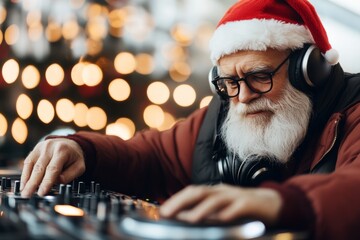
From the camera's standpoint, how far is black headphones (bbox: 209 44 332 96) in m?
1.07

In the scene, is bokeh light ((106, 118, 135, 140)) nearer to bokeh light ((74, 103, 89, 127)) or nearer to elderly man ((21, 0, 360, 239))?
bokeh light ((74, 103, 89, 127))

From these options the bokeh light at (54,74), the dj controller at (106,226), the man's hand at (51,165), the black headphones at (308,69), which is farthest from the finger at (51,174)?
the bokeh light at (54,74)

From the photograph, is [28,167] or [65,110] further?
[65,110]

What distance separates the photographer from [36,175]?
98cm

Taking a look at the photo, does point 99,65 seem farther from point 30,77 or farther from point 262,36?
point 262,36

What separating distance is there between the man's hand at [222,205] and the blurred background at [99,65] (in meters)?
3.31

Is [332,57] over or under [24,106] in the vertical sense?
over

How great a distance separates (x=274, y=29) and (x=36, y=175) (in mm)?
613

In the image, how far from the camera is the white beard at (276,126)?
3.76ft

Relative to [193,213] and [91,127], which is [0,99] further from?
[193,213]

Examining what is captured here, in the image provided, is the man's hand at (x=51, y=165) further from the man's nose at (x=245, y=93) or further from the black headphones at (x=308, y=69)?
the black headphones at (x=308, y=69)

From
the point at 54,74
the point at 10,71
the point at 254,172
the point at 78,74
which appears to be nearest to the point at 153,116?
the point at 78,74

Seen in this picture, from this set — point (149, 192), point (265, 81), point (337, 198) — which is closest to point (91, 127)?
point (149, 192)

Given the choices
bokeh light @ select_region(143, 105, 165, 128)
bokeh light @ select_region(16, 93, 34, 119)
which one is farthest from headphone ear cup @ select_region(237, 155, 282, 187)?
bokeh light @ select_region(143, 105, 165, 128)
